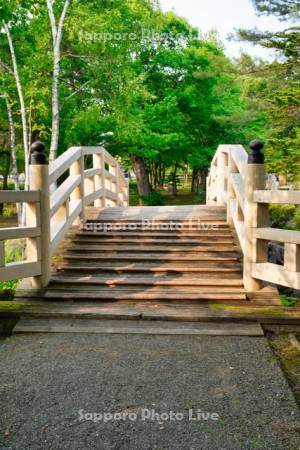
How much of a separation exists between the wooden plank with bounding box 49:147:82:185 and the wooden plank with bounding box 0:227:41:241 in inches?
28.0

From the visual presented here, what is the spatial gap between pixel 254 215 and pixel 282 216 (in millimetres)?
4798

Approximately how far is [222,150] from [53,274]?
372cm

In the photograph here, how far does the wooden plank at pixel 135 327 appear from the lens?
3.96m

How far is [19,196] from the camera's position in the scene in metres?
4.55

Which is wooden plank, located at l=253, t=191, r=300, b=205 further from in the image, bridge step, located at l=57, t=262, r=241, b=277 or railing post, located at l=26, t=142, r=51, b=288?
railing post, located at l=26, t=142, r=51, b=288

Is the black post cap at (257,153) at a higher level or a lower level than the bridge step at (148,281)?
higher

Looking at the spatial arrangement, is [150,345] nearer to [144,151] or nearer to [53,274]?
[53,274]

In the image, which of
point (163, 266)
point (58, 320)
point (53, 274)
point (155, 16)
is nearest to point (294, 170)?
point (163, 266)

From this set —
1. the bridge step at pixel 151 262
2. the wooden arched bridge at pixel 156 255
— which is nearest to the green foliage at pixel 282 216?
the bridge step at pixel 151 262

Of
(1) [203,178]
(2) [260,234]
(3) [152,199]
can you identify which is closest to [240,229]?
(2) [260,234]

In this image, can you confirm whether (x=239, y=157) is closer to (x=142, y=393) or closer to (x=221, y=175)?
(x=221, y=175)

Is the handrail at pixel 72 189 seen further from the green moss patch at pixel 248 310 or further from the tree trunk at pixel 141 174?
the tree trunk at pixel 141 174

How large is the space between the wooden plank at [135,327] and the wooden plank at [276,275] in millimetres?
504

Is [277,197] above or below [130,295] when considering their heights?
above
